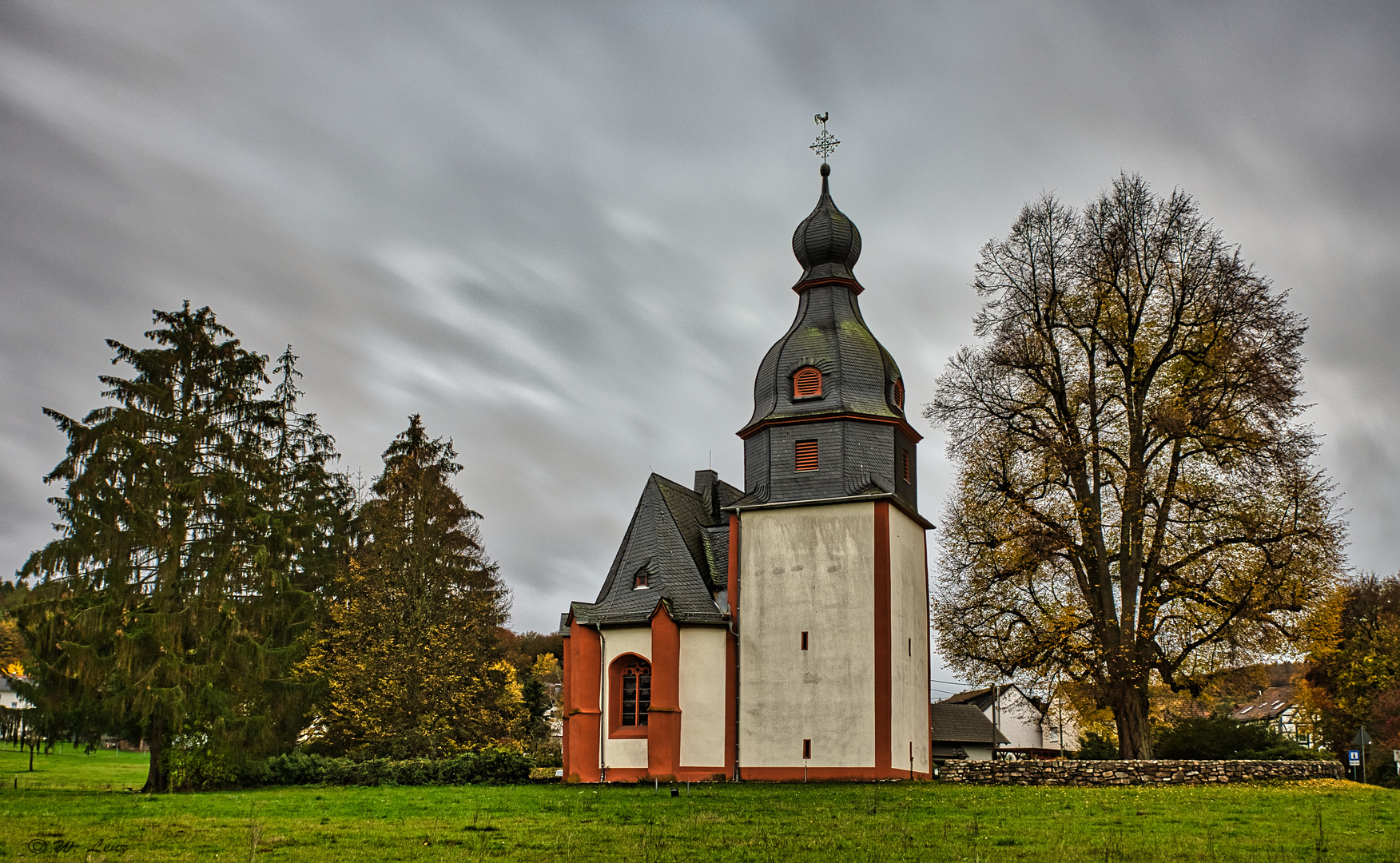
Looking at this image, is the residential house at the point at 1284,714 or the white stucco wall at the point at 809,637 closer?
the white stucco wall at the point at 809,637

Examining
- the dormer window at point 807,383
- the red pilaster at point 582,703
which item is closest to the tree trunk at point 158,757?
the red pilaster at point 582,703

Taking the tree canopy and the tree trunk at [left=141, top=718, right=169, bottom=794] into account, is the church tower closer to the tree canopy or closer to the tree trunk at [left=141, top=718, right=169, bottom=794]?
the tree canopy

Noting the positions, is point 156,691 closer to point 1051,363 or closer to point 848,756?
point 848,756

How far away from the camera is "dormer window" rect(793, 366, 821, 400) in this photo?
101 feet

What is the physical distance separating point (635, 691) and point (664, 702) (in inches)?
60.9

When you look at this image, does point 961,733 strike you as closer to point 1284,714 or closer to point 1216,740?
point 1216,740

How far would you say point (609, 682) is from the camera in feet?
98.7

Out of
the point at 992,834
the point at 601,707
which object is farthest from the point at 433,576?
the point at 992,834

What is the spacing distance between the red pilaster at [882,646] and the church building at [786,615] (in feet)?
0.15

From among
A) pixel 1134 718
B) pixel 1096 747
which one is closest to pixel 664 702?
pixel 1134 718

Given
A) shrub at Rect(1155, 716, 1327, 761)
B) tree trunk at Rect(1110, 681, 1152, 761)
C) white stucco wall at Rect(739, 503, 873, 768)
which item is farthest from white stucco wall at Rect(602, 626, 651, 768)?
shrub at Rect(1155, 716, 1327, 761)

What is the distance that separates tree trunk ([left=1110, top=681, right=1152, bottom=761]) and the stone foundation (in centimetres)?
246

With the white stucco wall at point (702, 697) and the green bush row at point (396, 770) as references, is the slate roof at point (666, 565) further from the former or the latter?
the green bush row at point (396, 770)

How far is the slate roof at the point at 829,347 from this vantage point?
30.7 metres
